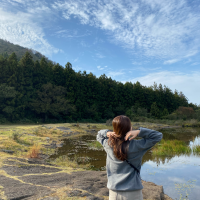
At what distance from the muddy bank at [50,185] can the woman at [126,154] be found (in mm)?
2308

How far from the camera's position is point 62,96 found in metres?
30.9

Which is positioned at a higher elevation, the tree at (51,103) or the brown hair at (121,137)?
the tree at (51,103)

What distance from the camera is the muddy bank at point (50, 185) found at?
391cm

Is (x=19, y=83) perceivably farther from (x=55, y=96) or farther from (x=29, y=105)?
(x=55, y=96)

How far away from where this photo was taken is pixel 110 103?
3803cm

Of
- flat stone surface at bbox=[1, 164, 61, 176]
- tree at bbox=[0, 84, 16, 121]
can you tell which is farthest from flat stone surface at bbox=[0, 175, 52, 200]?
tree at bbox=[0, 84, 16, 121]

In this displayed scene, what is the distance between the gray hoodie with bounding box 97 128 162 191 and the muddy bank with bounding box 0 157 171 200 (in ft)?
7.53

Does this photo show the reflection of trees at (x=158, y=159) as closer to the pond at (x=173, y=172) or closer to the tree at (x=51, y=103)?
the pond at (x=173, y=172)

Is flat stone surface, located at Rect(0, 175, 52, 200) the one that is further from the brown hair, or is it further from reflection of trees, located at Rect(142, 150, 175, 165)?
reflection of trees, located at Rect(142, 150, 175, 165)

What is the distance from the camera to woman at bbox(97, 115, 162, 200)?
6.04 ft

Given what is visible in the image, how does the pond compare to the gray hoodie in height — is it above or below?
below

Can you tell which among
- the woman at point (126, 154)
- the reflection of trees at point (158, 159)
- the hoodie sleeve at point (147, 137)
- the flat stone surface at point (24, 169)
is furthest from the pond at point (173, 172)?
the hoodie sleeve at point (147, 137)

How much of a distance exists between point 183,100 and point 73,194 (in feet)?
180

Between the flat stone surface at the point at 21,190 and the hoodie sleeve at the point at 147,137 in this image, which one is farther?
the flat stone surface at the point at 21,190
